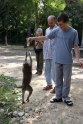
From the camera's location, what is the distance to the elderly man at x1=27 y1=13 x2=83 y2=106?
465 centimetres

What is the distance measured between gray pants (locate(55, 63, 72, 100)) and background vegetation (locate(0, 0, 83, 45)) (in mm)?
13357

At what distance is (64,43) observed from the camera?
4.72m

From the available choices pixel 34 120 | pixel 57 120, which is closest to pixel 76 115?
pixel 57 120

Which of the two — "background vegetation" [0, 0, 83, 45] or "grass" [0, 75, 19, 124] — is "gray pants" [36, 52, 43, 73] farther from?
"background vegetation" [0, 0, 83, 45]

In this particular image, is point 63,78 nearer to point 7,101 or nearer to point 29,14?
point 7,101

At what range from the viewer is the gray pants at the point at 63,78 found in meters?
4.84

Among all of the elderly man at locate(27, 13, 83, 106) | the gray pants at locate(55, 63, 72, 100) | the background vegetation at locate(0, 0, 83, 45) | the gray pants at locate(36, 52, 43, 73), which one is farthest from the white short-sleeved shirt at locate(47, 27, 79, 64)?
the background vegetation at locate(0, 0, 83, 45)

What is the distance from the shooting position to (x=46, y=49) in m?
5.80

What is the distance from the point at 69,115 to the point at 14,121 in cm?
99

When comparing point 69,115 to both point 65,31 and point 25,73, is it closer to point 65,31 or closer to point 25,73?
point 25,73

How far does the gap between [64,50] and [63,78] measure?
67cm

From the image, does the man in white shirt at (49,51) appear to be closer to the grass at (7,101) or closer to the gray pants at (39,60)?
the grass at (7,101)

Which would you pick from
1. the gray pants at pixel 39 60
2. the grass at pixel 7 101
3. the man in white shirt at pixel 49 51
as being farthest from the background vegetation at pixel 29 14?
the man in white shirt at pixel 49 51

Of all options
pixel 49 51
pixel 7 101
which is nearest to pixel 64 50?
pixel 49 51
